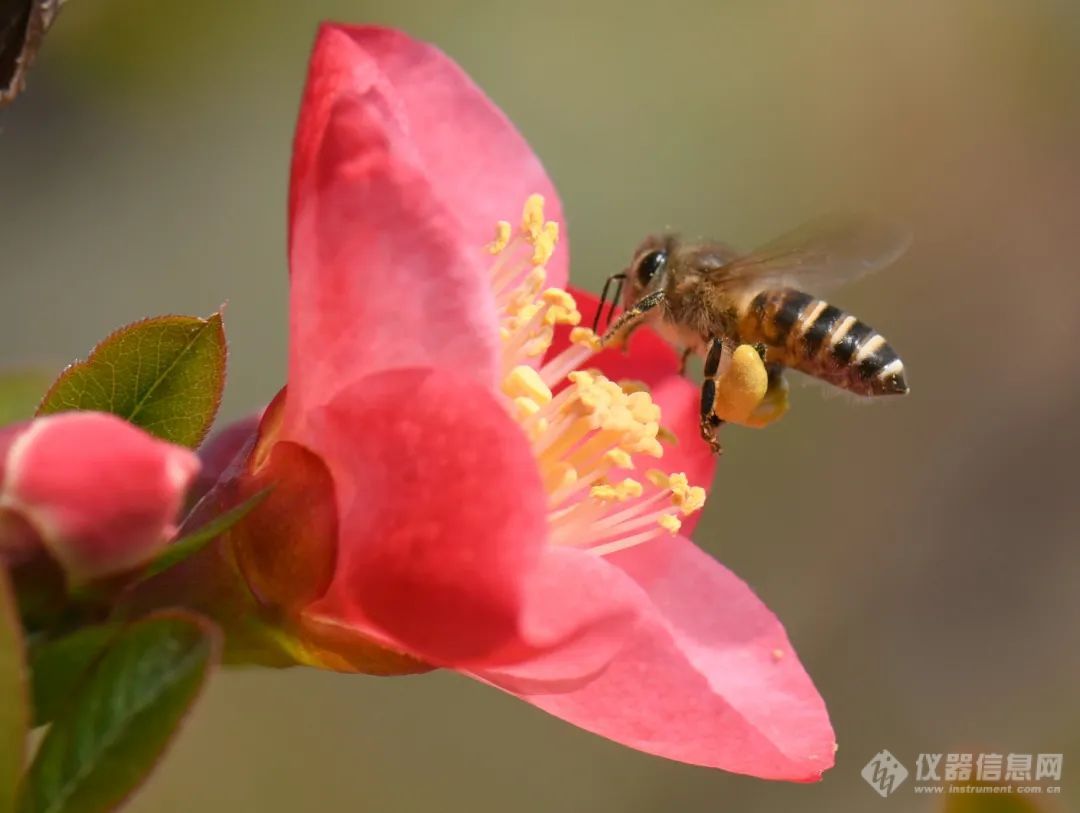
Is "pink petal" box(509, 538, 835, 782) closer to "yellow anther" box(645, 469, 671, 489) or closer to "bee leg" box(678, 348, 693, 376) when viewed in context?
"yellow anther" box(645, 469, 671, 489)

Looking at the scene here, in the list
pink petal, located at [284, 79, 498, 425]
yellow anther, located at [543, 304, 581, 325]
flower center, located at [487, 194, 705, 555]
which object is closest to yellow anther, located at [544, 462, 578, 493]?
flower center, located at [487, 194, 705, 555]

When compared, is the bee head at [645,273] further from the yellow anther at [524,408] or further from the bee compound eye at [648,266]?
the yellow anther at [524,408]

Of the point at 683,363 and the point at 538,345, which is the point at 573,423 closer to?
the point at 538,345

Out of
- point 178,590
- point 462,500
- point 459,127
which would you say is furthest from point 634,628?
point 459,127

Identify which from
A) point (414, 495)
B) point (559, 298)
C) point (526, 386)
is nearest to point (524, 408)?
point (526, 386)

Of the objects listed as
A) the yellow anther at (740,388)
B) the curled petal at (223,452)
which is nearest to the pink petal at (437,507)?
the curled petal at (223,452)

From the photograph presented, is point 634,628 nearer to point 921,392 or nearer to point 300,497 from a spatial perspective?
point 300,497
